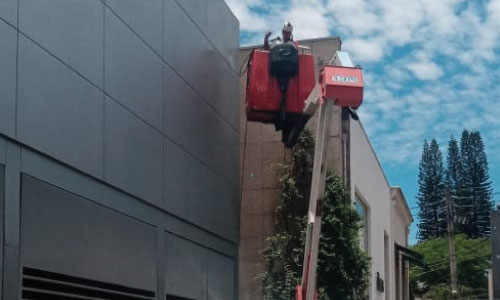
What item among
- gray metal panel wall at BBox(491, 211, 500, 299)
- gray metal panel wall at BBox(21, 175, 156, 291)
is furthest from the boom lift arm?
gray metal panel wall at BBox(491, 211, 500, 299)

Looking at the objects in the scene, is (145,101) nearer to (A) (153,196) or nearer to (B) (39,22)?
(A) (153,196)

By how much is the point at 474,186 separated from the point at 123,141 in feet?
219

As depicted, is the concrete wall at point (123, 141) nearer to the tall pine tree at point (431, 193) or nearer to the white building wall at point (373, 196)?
the white building wall at point (373, 196)

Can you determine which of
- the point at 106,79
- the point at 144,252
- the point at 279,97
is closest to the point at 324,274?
the point at 279,97

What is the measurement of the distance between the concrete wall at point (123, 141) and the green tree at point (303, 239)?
954mm

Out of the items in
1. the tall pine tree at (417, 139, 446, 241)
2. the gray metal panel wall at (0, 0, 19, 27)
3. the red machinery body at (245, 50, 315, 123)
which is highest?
the tall pine tree at (417, 139, 446, 241)

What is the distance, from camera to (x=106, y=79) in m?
11.9

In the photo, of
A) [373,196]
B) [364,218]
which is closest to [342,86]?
[364,218]

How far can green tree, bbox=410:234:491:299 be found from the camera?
6086 centimetres

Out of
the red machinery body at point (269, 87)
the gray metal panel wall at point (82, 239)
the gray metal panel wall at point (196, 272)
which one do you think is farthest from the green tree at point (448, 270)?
the gray metal panel wall at point (82, 239)

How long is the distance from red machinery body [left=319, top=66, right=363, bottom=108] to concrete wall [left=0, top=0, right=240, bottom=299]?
2.89m

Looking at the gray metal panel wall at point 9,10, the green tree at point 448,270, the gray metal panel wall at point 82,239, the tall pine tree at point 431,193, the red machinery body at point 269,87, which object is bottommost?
the gray metal panel wall at point 82,239

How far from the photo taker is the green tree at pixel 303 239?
58.0 ft

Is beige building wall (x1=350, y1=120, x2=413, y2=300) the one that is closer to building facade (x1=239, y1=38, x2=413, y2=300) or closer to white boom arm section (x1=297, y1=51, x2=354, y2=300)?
building facade (x1=239, y1=38, x2=413, y2=300)
